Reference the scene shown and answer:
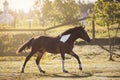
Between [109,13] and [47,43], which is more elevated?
[109,13]

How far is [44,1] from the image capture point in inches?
2282

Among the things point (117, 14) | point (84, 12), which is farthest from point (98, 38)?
point (84, 12)

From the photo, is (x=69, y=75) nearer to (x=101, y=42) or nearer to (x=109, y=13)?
(x=109, y=13)

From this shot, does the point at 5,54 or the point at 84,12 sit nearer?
the point at 5,54

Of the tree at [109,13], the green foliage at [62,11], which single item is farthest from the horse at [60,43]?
the green foliage at [62,11]

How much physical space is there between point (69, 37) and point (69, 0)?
34.2m

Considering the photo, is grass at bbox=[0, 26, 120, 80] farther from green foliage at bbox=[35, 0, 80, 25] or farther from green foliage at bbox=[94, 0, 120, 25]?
green foliage at bbox=[35, 0, 80, 25]

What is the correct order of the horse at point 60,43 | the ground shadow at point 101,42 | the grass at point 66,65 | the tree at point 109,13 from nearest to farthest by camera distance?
1. the grass at point 66,65
2. the horse at point 60,43
3. the tree at point 109,13
4. the ground shadow at point 101,42

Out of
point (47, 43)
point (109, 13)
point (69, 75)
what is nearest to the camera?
point (69, 75)

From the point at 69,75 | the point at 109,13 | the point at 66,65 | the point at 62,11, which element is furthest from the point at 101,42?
the point at 62,11

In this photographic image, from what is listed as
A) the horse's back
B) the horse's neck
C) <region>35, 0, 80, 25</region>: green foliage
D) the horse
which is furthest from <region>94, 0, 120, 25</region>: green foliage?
<region>35, 0, 80, 25</region>: green foliage

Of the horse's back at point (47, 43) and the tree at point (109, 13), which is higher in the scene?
the tree at point (109, 13)

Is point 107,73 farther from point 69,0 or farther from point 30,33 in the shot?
point 69,0

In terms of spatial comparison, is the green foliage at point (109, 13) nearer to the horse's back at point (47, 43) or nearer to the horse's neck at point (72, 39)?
the horse's neck at point (72, 39)
